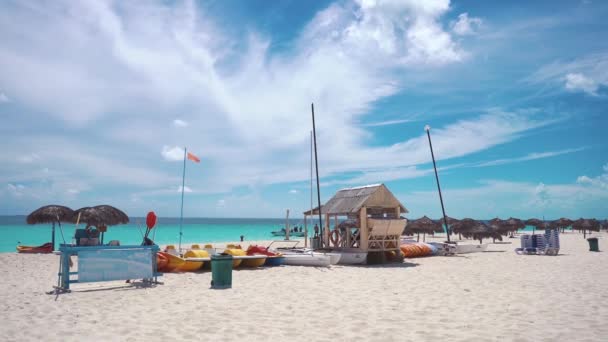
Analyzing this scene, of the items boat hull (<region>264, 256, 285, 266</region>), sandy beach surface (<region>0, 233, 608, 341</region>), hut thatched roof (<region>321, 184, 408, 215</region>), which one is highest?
hut thatched roof (<region>321, 184, 408, 215</region>)

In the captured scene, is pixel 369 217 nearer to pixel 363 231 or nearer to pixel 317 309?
pixel 363 231

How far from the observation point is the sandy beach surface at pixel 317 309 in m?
6.29

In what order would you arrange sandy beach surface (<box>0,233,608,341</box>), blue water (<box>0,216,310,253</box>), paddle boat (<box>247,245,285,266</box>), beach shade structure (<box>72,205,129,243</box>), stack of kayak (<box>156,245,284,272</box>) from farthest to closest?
blue water (<box>0,216,310,253</box>)
beach shade structure (<box>72,205,129,243</box>)
paddle boat (<box>247,245,285,266</box>)
stack of kayak (<box>156,245,284,272</box>)
sandy beach surface (<box>0,233,608,341</box>)

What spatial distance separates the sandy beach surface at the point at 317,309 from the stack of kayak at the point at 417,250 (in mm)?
8162

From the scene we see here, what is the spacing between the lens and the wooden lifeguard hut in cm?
1861

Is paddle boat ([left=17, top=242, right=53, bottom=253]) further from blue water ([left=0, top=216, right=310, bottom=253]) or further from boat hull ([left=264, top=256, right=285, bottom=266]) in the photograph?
boat hull ([left=264, top=256, right=285, bottom=266])

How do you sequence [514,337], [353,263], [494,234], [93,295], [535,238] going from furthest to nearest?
[494,234]
[535,238]
[353,263]
[93,295]
[514,337]

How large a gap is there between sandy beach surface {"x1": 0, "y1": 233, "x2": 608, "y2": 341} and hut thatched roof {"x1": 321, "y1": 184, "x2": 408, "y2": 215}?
19.5ft

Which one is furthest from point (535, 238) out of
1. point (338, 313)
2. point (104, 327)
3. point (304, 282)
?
point (104, 327)

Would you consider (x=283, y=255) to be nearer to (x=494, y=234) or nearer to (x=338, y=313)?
(x=338, y=313)

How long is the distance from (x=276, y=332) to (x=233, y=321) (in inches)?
41.6

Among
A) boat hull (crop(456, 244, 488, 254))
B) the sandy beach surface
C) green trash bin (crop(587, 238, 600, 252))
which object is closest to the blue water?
the sandy beach surface

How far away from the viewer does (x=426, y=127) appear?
28.2 m

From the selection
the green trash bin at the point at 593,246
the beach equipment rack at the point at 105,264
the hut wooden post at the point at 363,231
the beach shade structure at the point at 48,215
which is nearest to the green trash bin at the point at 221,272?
the beach equipment rack at the point at 105,264
